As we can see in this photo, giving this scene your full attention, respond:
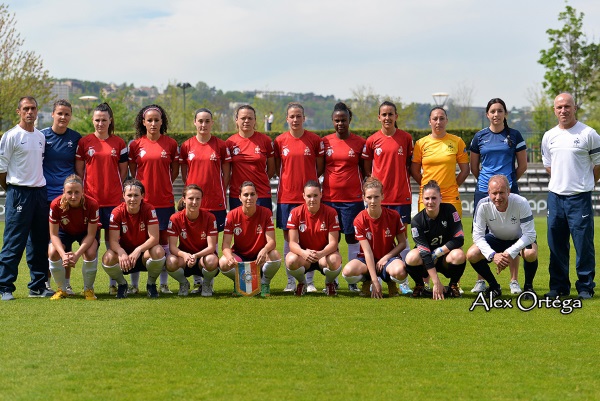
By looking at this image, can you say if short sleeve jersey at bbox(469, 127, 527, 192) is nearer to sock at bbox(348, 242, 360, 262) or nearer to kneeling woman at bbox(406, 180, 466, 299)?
kneeling woman at bbox(406, 180, 466, 299)

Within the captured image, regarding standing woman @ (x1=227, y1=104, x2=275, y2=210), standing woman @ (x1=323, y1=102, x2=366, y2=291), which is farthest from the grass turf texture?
standing woman @ (x1=227, y1=104, x2=275, y2=210)

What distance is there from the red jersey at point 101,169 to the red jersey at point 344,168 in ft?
7.79

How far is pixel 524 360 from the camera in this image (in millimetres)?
5805

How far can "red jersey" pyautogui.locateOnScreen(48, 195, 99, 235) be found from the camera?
8.58 m

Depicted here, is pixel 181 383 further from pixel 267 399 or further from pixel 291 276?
pixel 291 276

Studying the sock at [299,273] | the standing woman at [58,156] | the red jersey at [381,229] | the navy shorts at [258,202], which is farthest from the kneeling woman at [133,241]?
the red jersey at [381,229]

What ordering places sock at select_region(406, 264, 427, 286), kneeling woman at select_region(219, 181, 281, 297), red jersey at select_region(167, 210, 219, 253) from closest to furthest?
sock at select_region(406, 264, 427, 286)
kneeling woman at select_region(219, 181, 281, 297)
red jersey at select_region(167, 210, 219, 253)

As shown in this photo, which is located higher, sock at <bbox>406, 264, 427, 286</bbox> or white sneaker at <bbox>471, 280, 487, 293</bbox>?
sock at <bbox>406, 264, 427, 286</bbox>

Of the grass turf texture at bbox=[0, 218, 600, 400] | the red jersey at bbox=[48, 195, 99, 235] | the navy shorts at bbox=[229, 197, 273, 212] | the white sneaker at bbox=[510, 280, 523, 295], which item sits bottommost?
the grass turf texture at bbox=[0, 218, 600, 400]

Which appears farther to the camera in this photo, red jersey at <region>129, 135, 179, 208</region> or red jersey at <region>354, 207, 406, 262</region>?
red jersey at <region>129, 135, 179, 208</region>

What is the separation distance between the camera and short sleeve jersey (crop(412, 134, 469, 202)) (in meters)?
9.05

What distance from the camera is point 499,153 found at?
8.91 m

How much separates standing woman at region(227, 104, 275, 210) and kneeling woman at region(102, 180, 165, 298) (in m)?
1.11

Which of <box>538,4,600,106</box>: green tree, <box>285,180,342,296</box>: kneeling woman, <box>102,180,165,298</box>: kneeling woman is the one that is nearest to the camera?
<box>102,180,165,298</box>: kneeling woman
